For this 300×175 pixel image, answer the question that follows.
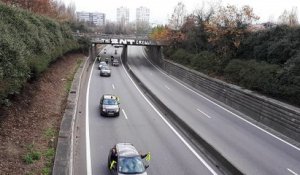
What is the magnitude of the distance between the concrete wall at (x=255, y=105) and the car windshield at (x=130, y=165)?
1302 cm

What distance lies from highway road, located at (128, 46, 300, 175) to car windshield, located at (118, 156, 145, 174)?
4.54 m

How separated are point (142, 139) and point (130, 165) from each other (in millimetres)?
6776

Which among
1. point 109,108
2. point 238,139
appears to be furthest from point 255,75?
point 109,108

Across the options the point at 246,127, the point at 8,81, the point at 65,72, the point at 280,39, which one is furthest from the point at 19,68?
the point at 280,39

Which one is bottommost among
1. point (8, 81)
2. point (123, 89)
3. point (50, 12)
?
point (123, 89)

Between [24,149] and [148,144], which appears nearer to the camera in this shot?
[24,149]

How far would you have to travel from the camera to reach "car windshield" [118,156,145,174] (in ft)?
47.9

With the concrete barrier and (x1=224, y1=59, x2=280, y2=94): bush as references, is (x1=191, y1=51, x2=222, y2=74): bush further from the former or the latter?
the concrete barrier

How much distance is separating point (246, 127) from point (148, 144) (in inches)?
358

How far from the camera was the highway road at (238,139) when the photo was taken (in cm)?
1841

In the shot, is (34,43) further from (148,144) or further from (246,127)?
(246,127)

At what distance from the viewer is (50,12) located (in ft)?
220

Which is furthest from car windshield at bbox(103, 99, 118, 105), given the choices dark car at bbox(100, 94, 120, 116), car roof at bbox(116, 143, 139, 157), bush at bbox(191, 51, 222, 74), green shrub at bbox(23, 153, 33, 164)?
bush at bbox(191, 51, 222, 74)

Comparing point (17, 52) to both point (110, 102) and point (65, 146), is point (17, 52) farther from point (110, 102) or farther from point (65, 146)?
point (110, 102)
